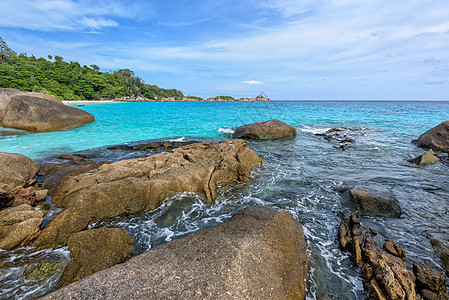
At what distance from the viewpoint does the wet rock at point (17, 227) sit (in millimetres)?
5312

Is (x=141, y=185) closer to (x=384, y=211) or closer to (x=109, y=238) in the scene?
(x=109, y=238)

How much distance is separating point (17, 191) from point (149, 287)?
7.47 metres

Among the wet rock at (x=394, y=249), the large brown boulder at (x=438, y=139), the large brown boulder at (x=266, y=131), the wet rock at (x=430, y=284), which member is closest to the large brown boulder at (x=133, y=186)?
the wet rock at (x=394, y=249)

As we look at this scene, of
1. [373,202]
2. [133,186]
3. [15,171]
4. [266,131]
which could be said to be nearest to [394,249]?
[373,202]

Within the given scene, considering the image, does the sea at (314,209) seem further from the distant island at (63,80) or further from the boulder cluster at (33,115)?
the distant island at (63,80)

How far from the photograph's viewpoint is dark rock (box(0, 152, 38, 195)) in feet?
26.1

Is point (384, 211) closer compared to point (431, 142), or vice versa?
point (384, 211)

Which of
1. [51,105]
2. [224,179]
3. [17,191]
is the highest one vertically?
[51,105]

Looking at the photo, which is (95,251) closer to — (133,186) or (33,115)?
(133,186)

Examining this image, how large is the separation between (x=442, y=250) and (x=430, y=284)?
199 centimetres

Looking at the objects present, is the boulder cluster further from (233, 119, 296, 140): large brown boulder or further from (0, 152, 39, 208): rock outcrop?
(233, 119, 296, 140): large brown boulder

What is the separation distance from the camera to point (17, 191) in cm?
731

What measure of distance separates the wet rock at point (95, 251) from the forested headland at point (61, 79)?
78.7 m

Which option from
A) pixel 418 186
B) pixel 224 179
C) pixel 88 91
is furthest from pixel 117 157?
pixel 88 91
